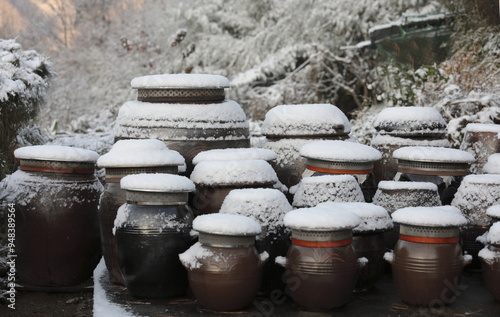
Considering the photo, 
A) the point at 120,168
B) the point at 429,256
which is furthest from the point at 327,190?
the point at 120,168

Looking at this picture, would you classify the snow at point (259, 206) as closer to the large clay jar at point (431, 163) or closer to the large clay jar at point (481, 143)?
the large clay jar at point (431, 163)

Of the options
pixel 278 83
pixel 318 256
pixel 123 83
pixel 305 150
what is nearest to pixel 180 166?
pixel 305 150

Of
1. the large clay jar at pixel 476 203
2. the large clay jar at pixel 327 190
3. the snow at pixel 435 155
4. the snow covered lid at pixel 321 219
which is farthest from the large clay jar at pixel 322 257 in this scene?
the large clay jar at pixel 476 203

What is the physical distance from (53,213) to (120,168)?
60 cm

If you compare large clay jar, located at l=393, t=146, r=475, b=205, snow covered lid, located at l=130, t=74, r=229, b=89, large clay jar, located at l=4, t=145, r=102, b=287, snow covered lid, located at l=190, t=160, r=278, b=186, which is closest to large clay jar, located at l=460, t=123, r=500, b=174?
large clay jar, located at l=393, t=146, r=475, b=205

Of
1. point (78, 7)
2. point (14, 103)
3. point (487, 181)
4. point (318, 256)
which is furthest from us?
point (78, 7)

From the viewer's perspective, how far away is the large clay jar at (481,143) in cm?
464

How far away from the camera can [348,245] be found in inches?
132

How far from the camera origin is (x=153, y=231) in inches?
138

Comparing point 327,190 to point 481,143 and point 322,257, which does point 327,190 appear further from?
point 481,143

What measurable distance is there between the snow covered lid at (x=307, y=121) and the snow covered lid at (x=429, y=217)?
1.26m

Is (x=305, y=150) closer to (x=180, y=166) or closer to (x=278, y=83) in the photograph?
(x=180, y=166)

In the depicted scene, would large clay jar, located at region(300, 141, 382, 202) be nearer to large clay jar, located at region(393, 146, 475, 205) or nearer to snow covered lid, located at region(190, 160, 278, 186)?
large clay jar, located at region(393, 146, 475, 205)

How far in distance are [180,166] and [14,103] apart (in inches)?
71.9
